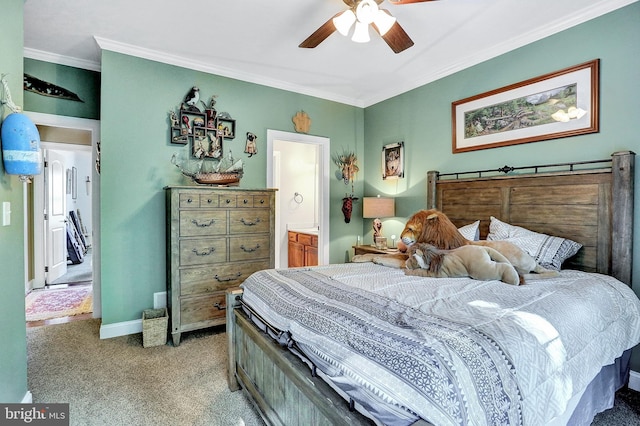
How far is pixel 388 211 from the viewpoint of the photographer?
3857mm

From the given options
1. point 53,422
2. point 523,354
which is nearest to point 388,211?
point 523,354

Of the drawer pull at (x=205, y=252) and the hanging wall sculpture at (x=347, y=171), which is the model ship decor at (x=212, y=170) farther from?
the hanging wall sculpture at (x=347, y=171)

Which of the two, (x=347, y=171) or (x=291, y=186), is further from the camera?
(x=291, y=186)

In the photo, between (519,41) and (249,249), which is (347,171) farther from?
(519,41)

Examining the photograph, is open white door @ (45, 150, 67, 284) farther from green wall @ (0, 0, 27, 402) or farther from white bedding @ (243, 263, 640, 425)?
white bedding @ (243, 263, 640, 425)

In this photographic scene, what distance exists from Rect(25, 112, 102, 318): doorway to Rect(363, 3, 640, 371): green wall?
11.0ft

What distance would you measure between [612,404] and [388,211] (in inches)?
98.1

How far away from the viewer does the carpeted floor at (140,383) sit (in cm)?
184

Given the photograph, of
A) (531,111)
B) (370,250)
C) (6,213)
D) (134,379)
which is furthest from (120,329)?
(531,111)

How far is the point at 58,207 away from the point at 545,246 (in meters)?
6.75

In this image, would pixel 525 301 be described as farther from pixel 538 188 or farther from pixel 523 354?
pixel 538 188

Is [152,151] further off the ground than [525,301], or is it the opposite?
[152,151]

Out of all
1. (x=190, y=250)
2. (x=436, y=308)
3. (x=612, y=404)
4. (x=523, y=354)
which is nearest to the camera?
(x=523, y=354)

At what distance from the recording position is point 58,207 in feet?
17.0
